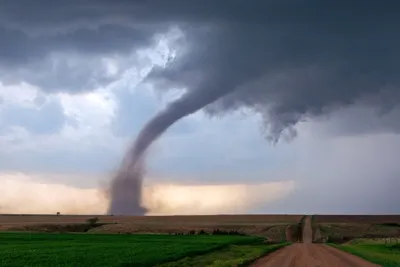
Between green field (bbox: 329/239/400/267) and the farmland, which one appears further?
green field (bbox: 329/239/400/267)

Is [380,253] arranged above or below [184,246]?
below

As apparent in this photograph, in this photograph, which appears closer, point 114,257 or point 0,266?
point 0,266

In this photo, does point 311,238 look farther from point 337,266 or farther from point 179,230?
point 337,266

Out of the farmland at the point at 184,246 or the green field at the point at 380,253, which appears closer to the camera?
the farmland at the point at 184,246

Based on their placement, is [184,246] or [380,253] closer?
[380,253]

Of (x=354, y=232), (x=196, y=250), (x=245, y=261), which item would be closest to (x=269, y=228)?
(x=354, y=232)

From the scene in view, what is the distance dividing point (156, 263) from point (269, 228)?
12317 centimetres

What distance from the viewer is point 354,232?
6403 inches

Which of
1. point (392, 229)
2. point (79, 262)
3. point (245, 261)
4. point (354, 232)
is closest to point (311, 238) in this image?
point (354, 232)

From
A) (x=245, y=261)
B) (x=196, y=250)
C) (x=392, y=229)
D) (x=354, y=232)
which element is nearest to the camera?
(x=245, y=261)

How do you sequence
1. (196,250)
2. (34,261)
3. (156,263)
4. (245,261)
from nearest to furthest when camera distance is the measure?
(34,261)
(156,263)
(245,261)
(196,250)

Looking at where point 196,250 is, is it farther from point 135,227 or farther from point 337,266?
point 135,227

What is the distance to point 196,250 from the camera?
68.2 meters

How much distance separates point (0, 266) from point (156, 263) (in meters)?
12.9
